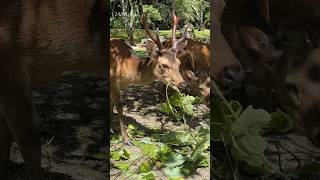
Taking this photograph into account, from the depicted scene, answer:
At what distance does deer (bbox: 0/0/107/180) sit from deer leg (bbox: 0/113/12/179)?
0.02 meters

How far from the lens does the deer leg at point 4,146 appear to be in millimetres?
3428

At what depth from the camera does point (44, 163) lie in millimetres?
3451

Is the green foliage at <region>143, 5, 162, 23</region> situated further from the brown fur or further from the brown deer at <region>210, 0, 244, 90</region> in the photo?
the brown deer at <region>210, 0, 244, 90</region>

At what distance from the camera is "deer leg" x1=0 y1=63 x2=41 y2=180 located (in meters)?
3.32

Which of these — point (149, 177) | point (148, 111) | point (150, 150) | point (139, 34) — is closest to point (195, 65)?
point (148, 111)

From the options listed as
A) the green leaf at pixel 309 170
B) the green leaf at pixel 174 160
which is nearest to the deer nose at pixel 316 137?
the green leaf at pixel 309 170

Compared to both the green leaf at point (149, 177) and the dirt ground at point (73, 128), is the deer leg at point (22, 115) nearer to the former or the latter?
the dirt ground at point (73, 128)

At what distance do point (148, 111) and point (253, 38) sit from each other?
4543 mm

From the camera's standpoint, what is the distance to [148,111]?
304 inches

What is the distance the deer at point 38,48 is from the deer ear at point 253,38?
86 cm

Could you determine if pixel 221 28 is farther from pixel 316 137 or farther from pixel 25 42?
pixel 25 42

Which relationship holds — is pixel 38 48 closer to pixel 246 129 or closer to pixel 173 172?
pixel 246 129

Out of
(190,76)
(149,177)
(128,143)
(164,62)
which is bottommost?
(128,143)

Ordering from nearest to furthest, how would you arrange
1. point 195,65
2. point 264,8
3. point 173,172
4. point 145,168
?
point 264,8
point 173,172
point 145,168
point 195,65
